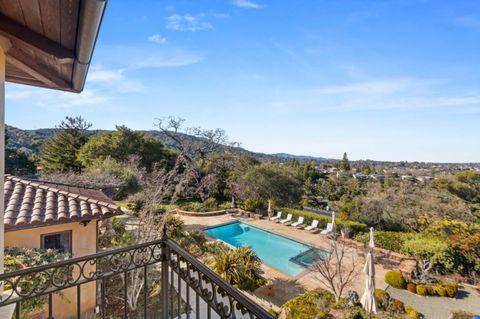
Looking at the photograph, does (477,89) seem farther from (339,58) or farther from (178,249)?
(178,249)

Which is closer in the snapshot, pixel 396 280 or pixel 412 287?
pixel 412 287

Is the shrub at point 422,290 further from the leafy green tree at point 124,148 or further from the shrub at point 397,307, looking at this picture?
the leafy green tree at point 124,148

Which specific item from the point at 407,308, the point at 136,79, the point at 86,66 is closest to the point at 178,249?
the point at 86,66

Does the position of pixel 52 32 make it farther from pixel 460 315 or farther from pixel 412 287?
pixel 412 287

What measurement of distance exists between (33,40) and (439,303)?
12.9 meters

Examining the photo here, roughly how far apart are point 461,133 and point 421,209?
9.30 m

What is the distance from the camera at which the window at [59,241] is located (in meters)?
6.32

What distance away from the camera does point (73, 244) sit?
22.1 feet

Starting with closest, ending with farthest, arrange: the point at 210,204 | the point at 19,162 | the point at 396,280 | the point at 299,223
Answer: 1. the point at 396,280
2. the point at 299,223
3. the point at 210,204
4. the point at 19,162

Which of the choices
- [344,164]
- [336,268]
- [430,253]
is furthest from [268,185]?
[344,164]

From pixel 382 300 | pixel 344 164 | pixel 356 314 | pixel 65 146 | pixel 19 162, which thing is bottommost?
pixel 382 300

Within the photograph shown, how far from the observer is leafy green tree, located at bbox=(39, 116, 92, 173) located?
80.6 ft

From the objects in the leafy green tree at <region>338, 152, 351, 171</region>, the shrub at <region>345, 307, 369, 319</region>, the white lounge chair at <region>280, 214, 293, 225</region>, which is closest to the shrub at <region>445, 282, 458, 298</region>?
the shrub at <region>345, 307, 369, 319</region>

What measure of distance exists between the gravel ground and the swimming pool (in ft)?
10.5
